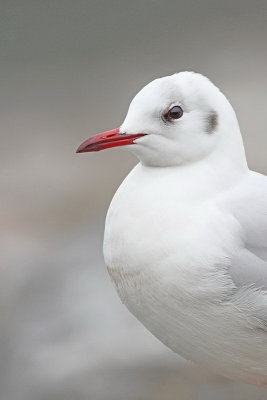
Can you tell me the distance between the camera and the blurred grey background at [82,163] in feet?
9.57

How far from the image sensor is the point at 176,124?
1.82m

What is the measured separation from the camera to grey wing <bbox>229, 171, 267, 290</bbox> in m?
1.83

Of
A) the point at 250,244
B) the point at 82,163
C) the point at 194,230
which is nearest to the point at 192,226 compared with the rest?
the point at 194,230

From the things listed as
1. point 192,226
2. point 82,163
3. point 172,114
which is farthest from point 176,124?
point 82,163

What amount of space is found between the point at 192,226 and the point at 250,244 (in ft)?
0.38

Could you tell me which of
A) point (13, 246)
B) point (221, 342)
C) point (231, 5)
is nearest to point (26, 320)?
point (13, 246)

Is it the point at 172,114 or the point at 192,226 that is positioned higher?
the point at 172,114

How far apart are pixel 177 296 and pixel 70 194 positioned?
233 cm

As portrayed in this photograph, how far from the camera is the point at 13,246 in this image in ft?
12.2

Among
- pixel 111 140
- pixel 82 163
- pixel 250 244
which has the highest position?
pixel 82 163

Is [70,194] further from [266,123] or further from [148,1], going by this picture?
[148,1]

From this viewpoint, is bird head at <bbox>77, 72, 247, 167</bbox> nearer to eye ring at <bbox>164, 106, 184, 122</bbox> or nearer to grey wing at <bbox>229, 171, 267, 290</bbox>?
eye ring at <bbox>164, 106, 184, 122</bbox>

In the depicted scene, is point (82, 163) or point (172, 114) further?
point (82, 163)

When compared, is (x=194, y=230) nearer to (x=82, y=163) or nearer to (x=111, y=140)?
(x=111, y=140)
